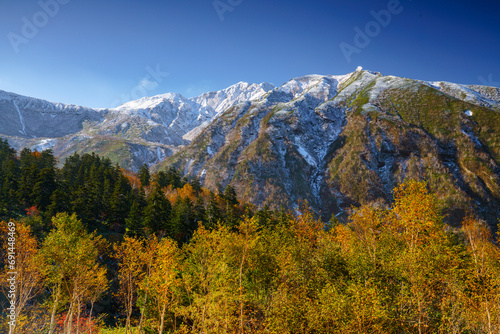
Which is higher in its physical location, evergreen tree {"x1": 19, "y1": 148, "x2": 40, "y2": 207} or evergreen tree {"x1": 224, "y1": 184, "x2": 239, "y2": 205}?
evergreen tree {"x1": 224, "y1": 184, "x2": 239, "y2": 205}

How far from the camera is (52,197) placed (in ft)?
227

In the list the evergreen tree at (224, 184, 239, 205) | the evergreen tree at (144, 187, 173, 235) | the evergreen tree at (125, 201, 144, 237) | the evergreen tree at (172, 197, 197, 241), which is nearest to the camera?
the evergreen tree at (125, 201, 144, 237)

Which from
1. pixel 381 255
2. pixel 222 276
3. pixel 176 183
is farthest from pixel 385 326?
pixel 176 183

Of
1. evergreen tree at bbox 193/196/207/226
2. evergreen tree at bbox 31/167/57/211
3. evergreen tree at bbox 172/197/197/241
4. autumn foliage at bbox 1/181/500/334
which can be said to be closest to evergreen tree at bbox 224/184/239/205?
evergreen tree at bbox 193/196/207/226

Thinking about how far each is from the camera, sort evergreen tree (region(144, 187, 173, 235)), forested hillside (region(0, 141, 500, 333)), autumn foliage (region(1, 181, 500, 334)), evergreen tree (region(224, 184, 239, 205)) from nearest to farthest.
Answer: autumn foliage (region(1, 181, 500, 334)) < forested hillside (region(0, 141, 500, 333)) < evergreen tree (region(144, 187, 173, 235)) < evergreen tree (region(224, 184, 239, 205))

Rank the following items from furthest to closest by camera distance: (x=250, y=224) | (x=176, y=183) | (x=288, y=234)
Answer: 1. (x=176, y=183)
2. (x=288, y=234)
3. (x=250, y=224)

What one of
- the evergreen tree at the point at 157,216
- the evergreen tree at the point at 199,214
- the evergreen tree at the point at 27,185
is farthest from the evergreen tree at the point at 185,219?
the evergreen tree at the point at 27,185

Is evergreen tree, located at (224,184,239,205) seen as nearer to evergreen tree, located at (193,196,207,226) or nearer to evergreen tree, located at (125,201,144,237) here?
evergreen tree, located at (193,196,207,226)

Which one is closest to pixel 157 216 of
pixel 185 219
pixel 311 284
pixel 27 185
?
pixel 185 219

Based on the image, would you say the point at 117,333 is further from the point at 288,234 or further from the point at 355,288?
the point at 355,288

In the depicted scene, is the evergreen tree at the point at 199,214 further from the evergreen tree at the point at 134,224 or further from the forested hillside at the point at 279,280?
the forested hillside at the point at 279,280

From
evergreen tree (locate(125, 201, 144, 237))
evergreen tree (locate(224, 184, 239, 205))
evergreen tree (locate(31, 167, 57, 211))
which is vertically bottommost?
evergreen tree (locate(125, 201, 144, 237))

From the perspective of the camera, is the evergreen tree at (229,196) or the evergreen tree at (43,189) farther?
the evergreen tree at (229,196)

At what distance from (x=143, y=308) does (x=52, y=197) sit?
2114 inches
